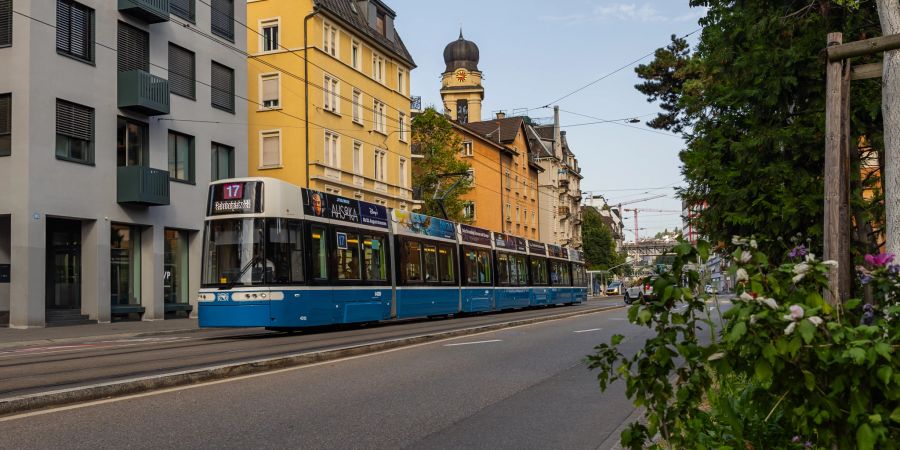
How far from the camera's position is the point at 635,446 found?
13.3ft

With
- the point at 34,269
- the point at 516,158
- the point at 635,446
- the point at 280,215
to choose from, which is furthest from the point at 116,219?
the point at 516,158

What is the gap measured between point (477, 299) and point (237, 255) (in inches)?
544

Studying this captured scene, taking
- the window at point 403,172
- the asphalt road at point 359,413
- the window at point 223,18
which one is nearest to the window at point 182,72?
the window at point 223,18

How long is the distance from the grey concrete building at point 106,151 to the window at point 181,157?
4 cm

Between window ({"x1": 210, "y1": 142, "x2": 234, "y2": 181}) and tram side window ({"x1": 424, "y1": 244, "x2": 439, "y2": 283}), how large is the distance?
10.1 meters

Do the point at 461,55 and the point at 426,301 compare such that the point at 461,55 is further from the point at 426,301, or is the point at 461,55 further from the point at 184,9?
the point at 426,301

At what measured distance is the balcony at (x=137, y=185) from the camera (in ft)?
86.3

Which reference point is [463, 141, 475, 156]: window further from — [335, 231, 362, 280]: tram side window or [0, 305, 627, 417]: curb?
[0, 305, 627, 417]: curb

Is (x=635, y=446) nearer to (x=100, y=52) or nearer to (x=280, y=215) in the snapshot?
(x=280, y=215)

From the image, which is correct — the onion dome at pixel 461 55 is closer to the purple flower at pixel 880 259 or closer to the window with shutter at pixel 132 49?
the window with shutter at pixel 132 49

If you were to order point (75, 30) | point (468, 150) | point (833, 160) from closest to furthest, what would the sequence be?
point (833, 160), point (75, 30), point (468, 150)

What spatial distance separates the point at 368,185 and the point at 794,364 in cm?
4135

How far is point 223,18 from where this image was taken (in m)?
32.9

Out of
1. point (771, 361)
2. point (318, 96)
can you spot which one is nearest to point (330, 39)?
point (318, 96)
